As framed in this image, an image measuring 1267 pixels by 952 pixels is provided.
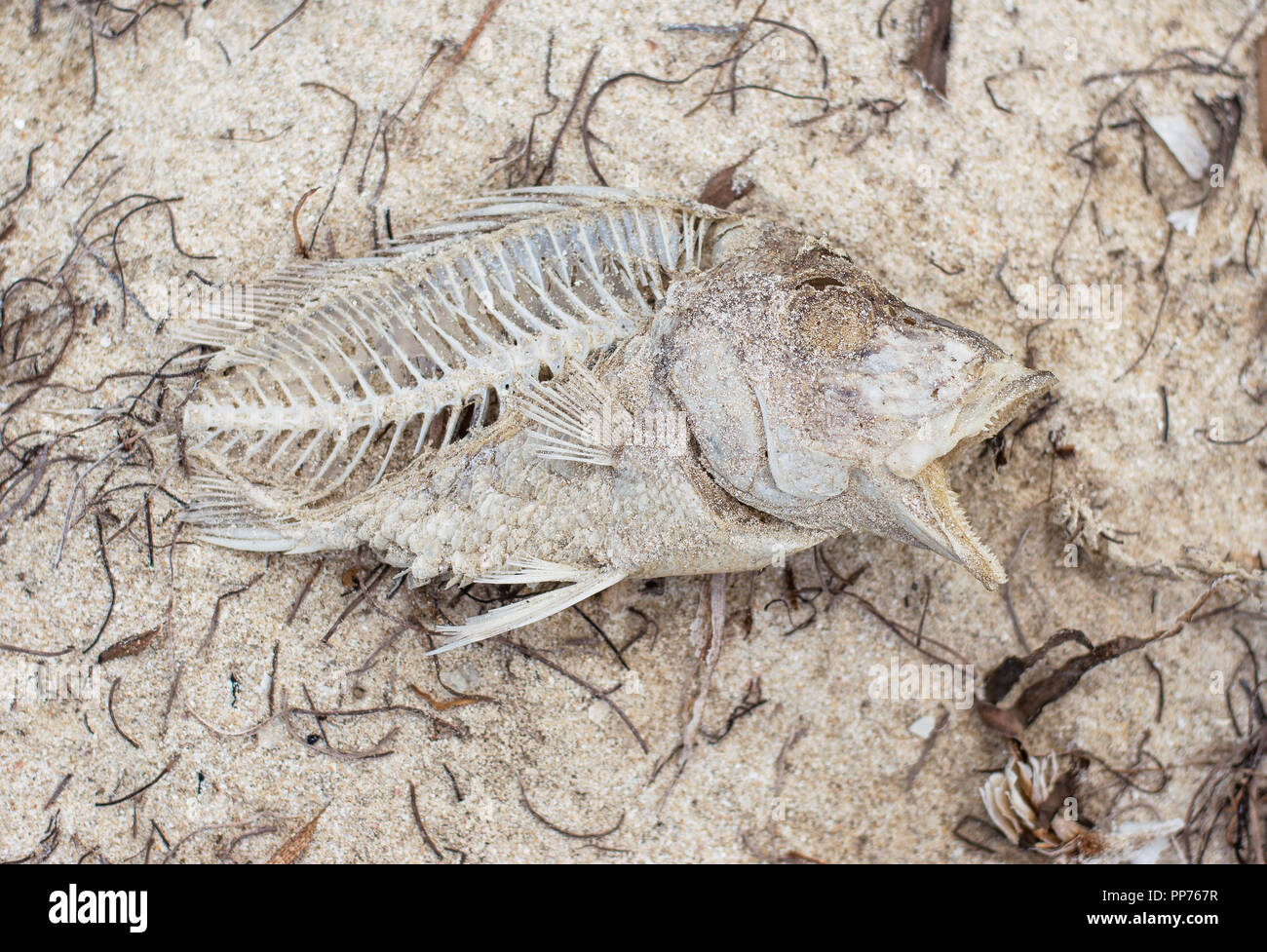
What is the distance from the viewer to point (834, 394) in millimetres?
3006

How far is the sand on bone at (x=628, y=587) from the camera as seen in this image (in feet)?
12.5

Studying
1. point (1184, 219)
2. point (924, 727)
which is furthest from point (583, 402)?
point (1184, 219)

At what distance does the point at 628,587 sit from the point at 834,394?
4.56ft

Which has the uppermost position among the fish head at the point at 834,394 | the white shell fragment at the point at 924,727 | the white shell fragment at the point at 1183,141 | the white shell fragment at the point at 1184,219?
the white shell fragment at the point at 1183,141

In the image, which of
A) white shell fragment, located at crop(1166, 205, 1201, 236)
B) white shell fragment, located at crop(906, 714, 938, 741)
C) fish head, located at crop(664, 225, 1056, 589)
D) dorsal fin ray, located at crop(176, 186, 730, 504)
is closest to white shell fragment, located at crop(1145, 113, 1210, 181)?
white shell fragment, located at crop(1166, 205, 1201, 236)

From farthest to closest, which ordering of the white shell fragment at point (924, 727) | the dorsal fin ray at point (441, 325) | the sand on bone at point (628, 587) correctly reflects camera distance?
1. the white shell fragment at point (924, 727)
2. the sand on bone at point (628, 587)
3. the dorsal fin ray at point (441, 325)

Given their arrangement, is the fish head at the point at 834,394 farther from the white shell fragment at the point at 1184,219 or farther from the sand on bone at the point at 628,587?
the white shell fragment at the point at 1184,219

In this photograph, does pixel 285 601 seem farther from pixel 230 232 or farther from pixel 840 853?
pixel 840 853

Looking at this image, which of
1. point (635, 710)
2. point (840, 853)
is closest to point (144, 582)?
point (635, 710)

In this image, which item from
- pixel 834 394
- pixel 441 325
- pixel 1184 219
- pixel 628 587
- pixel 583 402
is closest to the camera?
pixel 834 394

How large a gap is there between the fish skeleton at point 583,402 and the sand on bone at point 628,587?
1.20 ft

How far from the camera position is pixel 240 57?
3986 mm

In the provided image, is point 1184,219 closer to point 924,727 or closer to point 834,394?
point 834,394

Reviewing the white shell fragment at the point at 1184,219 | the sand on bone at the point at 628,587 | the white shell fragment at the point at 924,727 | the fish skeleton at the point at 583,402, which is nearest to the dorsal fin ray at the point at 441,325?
the fish skeleton at the point at 583,402
